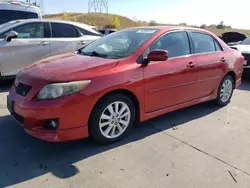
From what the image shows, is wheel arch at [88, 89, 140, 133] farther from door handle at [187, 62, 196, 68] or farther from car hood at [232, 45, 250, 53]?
car hood at [232, 45, 250, 53]

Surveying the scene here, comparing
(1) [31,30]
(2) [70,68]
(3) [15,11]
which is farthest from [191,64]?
(3) [15,11]

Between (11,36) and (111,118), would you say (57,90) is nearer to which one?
(111,118)

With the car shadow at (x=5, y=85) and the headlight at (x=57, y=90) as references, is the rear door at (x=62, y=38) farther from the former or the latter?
the headlight at (x=57, y=90)

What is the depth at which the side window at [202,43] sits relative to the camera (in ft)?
14.2

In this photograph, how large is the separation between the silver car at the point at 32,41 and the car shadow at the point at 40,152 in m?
2.10

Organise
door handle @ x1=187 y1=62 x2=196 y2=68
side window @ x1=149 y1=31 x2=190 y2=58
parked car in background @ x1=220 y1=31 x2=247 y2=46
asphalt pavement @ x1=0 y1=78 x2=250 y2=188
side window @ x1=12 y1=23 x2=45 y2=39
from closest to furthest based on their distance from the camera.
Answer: asphalt pavement @ x1=0 y1=78 x2=250 y2=188
side window @ x1=149 y1=31 x2=190 y2=58
door handle @ x1=187 y1=62 x2=196 y2=68
side window @ x1=12 y1=23 x2=45 y2=39
parked car in background @ x1=220 y1=31 x2=247 y2=46

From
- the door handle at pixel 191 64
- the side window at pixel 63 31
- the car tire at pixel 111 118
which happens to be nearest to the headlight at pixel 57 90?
the car tire at pixel 111 118

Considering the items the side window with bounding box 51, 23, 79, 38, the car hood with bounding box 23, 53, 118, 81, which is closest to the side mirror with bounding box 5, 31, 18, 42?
the side window with bounding box 51, 23, 79, 38

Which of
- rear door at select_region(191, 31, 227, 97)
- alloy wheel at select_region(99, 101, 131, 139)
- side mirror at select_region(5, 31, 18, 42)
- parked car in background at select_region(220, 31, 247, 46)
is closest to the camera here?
alloy wheel at select_region(99, 101, 131, 139)

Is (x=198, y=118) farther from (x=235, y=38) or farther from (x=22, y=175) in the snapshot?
(x=235, y=38)

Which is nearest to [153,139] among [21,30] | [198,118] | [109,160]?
[109,160]

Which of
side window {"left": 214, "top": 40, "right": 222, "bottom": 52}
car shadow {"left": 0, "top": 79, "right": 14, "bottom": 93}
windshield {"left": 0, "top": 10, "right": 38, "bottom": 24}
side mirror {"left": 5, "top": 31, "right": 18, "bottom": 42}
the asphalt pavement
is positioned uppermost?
windshield {"left": 0, "top": 10, "right": 38, "bottom": 24}

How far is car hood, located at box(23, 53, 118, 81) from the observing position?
3.00 m

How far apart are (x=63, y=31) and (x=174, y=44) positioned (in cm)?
351
